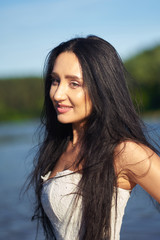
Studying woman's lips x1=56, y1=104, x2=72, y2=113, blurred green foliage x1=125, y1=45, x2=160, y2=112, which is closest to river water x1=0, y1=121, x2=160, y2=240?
woman's lips x1=56, y1=104, x2=72, y2=113

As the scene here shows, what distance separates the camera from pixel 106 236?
7.45 feet

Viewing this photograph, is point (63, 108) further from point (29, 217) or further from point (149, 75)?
point (149, 75)

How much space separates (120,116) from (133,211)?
177 inches

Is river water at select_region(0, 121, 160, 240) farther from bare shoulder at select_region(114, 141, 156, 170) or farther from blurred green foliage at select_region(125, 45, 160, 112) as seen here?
blurred green foliage at select_region(125, 45, 160, 112)

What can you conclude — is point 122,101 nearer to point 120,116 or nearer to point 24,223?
point 120,116

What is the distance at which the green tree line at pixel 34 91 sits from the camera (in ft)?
147

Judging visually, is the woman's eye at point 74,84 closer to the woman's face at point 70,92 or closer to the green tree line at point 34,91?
the woman's face at point 70,92

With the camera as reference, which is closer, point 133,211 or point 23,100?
point 133,211

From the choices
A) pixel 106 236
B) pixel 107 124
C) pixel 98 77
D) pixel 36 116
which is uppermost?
pixel 98 77

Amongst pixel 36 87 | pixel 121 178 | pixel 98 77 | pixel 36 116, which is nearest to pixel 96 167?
pixel 121 178

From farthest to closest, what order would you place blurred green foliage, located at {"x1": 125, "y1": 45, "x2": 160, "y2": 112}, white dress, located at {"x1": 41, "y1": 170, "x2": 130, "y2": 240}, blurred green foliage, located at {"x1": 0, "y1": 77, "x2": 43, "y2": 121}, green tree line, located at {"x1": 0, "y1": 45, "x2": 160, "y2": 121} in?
blurred green foliage, located at {"x1": 125, "y1": 45, "x2": 160, "y2": 112}, green tree line, located at {"x1": 0, "y1": 45, "x2": 160, "y2": 121}, blurred green foliage, located at {"x1": 0, "y1": 77, "x2": 43, "y2": 121}, white dress, located at {"x1": 41, "y1": 170, "x2": 130, "y2": 240}

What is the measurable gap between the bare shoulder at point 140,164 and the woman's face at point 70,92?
13.3 inches

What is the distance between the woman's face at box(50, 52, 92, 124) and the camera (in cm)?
233

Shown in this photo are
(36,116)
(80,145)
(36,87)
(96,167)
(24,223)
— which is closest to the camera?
(96,167)
